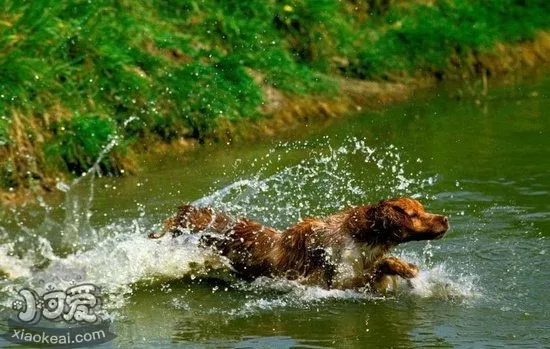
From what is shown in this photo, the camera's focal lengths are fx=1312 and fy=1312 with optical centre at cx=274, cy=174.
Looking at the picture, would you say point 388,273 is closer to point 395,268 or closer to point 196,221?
point 395,268

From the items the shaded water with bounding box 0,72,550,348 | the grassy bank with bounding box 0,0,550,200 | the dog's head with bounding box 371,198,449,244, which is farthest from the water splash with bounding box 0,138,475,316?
the grassy bank with bounding box 0,0,550,200

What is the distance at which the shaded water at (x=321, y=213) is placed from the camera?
7.58 m

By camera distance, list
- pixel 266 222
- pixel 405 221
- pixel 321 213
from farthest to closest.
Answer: pixel 321 213 → pixel 266 222 → pixel 405 221

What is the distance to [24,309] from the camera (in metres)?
7.83

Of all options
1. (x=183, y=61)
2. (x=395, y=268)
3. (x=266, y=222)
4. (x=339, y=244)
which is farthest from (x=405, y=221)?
(x=183, y=61)

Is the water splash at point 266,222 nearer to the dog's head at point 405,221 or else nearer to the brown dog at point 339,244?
the brown dog at point 339,244

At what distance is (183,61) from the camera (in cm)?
1361

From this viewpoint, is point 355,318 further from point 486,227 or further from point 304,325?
point 486,227

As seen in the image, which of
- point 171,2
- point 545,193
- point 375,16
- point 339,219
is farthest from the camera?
point 375,16

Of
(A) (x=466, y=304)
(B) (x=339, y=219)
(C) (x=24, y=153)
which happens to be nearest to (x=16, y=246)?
(C) (x=24, y=153)

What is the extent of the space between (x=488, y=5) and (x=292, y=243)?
34.1ft

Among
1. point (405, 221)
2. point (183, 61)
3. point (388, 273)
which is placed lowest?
point (388, 273)

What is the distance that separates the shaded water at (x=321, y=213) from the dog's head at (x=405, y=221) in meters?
0.33

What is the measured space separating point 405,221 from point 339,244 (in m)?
0.45
